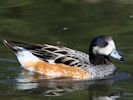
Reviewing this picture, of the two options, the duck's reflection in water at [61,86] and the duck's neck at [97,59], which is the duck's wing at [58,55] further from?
the duck's reflection in water at [61,86]

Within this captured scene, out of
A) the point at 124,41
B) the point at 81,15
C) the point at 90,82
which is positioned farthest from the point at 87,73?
the point at 81,15

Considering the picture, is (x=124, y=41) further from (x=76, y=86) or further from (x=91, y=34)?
(x=76, y=86)

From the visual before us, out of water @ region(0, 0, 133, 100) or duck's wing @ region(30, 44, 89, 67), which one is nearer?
water @ region(0, 0, 133, 100)

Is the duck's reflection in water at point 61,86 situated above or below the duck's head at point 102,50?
below

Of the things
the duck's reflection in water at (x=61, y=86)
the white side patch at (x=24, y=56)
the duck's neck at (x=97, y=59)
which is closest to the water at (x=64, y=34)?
the duck's reflection in water at (x=61, y=86)

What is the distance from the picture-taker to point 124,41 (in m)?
14.4

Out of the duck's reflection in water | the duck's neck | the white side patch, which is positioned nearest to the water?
the duck's reflection in water

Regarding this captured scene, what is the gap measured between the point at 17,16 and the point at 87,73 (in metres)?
4.38

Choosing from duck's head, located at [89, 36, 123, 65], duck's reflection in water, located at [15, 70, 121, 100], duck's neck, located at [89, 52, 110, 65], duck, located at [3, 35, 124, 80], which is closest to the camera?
duck's reflection in water, located at [15, 70, 121, 100]

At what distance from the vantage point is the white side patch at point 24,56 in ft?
41.8

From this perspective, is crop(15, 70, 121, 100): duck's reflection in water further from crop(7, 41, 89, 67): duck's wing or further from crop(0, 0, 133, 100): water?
crop(7, 41, 89, 67): duck's wing

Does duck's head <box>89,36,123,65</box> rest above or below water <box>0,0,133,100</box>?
above

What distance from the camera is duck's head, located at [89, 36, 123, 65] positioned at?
41.8 ft

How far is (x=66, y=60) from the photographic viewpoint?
12625mm
